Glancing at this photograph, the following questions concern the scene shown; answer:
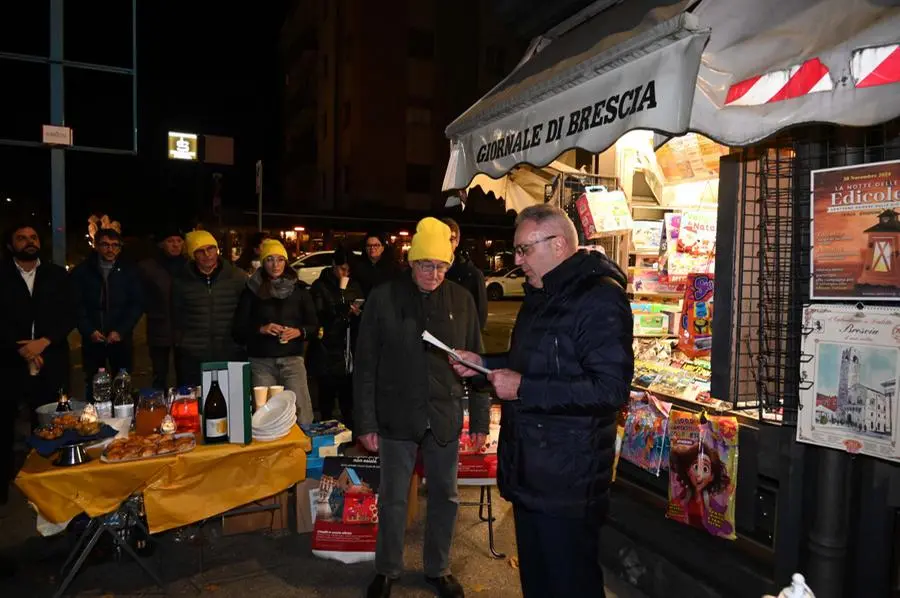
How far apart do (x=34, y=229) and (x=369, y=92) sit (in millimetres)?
28338

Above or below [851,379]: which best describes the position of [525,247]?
above

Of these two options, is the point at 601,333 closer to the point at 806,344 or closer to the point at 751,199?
the point at 806,344

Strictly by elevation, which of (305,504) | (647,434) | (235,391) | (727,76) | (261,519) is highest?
(727,76)

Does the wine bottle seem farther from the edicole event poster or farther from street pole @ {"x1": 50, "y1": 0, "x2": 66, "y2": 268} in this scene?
street pole @ {"x1": 50, "y1": 0, "x2": 66, "y2": 268}

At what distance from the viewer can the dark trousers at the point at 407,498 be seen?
11.1ft

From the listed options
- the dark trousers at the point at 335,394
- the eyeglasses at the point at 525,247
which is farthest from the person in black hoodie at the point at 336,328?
the eyeglasses at the point at 525,247

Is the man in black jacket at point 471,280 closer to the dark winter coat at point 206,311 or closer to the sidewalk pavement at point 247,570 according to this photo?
the dark winter coat at point 206,311

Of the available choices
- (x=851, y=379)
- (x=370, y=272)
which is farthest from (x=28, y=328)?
(x=851, y=379)

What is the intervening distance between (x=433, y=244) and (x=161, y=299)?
4071mm

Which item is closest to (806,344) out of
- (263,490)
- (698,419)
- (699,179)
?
(698,419)

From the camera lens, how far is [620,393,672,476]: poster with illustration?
147 inches

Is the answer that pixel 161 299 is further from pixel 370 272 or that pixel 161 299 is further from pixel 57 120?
pixel 57 120

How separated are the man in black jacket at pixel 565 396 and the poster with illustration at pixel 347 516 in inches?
66.4

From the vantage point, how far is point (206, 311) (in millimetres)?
5012
